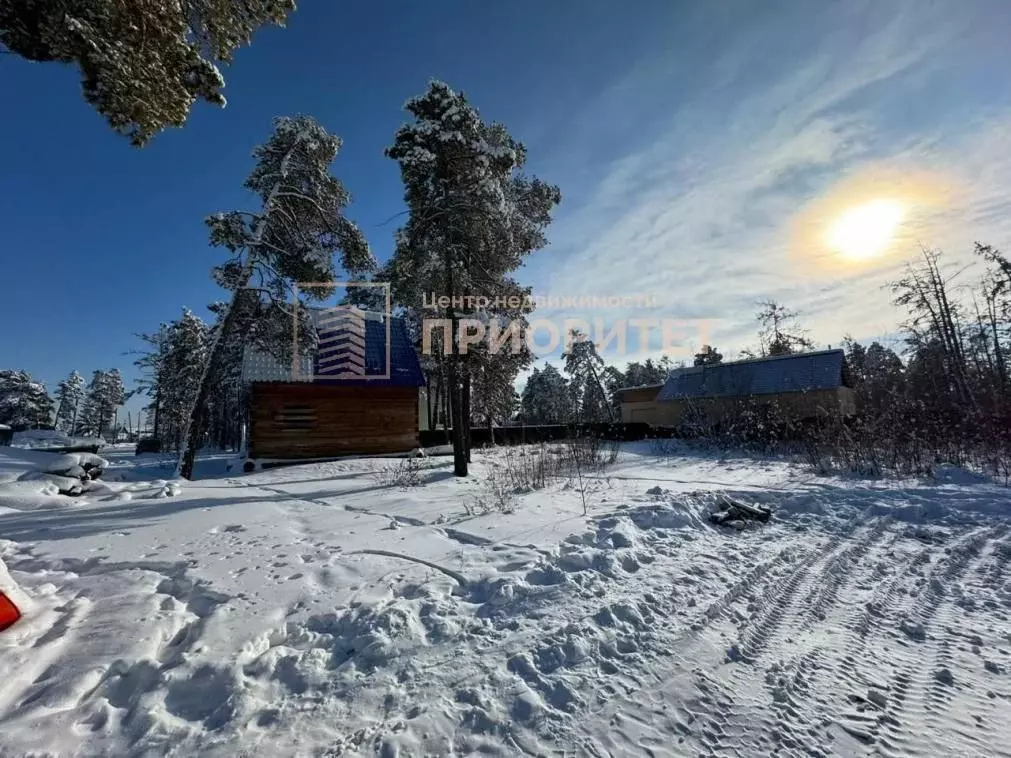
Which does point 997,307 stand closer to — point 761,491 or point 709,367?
point 709,367

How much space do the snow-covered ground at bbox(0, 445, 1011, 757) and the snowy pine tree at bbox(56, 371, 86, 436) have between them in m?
79.7

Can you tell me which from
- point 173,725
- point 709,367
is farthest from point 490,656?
point 709,367

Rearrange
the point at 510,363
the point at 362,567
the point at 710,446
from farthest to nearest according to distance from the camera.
Answer: 1. the point at 710,446
2. the point at 510,363
3. the point at 362,567

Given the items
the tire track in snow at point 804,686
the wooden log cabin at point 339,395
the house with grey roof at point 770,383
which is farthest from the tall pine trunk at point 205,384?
the house with grey roof at point 770,383

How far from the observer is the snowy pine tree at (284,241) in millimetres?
11250

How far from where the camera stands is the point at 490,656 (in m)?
2.50

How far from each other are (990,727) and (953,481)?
8.44 metres

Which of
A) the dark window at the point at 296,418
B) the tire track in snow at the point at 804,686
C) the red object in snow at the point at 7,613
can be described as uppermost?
the dark window at the point at 296,418

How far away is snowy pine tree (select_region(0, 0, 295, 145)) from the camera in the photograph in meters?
4.03

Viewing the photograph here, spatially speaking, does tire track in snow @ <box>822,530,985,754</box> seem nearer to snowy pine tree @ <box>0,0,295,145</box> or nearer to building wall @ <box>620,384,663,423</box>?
snowy pine tree @ <box>0,0,295,145</box>

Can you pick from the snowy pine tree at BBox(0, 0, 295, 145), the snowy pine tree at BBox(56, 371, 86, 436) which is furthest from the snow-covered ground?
the snowy pine tree at BBox(56, 371, 86, 436)

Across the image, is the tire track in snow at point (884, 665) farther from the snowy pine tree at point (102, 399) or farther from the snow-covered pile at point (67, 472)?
the snowy pine tree at point (102, 399)

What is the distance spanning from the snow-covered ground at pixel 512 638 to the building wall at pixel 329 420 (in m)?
8.93

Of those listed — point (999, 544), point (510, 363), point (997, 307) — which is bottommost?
point (999, 544)
